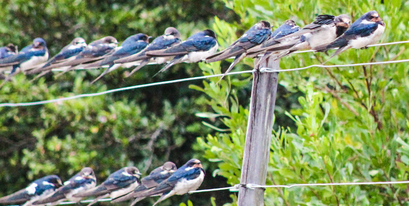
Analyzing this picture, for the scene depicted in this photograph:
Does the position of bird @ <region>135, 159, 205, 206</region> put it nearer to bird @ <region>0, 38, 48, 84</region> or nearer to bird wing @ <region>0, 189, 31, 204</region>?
bird wing @ <region>0, 189, 31, 204</region>

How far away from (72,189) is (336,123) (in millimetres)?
2382

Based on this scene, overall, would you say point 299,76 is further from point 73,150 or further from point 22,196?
point 73,150

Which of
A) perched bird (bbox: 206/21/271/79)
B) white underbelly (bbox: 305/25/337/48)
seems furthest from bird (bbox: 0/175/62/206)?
white underbelly (bbox: 305/25/337/48)

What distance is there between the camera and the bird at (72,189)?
5.37 meters

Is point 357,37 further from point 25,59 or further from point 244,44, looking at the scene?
point 25,59

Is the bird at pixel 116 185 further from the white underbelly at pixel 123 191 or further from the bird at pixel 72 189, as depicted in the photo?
the bird at pixel 72 189

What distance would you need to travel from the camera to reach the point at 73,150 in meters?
9.68

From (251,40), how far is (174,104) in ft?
19.7

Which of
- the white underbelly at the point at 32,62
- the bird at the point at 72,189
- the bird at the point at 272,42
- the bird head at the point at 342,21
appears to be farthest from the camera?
the white underbelly at the point at 32,62

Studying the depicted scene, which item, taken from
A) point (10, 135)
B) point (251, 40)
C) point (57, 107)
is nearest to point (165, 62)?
point (251, 40)

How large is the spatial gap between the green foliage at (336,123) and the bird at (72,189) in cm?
105

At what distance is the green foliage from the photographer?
531 centimetres

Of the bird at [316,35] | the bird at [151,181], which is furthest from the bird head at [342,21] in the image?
the bird at [151,181]

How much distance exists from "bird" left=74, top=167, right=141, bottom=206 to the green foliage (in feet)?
2.53
